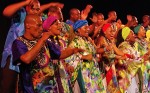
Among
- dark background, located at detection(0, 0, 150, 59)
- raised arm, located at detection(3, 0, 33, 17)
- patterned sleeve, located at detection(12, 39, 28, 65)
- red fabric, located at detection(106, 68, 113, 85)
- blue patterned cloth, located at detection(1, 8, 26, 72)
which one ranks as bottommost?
red fabric, located at detection(106, 68, 113, 85)

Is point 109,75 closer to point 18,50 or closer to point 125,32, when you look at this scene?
point 125,32

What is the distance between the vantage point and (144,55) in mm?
5977

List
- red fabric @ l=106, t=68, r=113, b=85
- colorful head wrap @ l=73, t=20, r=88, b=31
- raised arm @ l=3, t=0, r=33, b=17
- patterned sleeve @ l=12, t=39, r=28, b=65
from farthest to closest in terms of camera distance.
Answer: red fabric @ l=106, t=68, r=113, b=85 < colorful head wrap @ l=73, t=20, r=88, b=31 < raised arm @ l=3, t=0, r=33, b=17 < patterned sleeve @ l=12, t=39, r=28, b=65

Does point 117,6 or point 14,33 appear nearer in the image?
point 14,33

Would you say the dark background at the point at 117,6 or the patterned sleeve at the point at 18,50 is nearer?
the patterned sleeve at the point at 18,50

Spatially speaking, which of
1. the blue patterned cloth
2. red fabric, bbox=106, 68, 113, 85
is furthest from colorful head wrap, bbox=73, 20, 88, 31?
red fabric, bbox=106, 68, 113, 85

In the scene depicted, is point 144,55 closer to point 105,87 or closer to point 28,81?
point 105,87

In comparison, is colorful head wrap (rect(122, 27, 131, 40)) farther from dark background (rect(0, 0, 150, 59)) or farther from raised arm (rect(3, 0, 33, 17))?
raised arm (rect(3, 0, 33, 17))

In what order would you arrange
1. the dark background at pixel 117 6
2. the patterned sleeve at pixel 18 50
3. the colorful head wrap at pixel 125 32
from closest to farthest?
the patterned sleeve at pixel 18 50, the colorful head wrap at pixel 125 32, the dark background at pixel 117 6

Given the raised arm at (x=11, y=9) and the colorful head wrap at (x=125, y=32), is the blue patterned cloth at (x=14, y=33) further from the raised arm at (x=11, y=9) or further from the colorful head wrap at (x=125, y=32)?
the colorful head wrap at (x=125, y=32)

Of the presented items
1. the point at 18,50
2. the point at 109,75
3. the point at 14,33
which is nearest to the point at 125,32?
the point at 109,75

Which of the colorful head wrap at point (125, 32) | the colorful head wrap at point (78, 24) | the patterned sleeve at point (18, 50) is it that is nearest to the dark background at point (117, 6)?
the colorful head wrap at point (125, 32)

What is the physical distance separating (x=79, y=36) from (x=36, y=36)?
1.67 meters

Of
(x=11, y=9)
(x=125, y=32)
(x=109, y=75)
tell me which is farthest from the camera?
(x=125, y=32)
